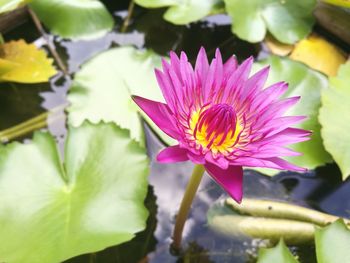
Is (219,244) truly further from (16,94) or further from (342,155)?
(16,94)

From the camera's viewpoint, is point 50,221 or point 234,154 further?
point 50,221

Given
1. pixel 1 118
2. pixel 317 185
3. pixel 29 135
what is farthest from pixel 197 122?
pixel 1 118

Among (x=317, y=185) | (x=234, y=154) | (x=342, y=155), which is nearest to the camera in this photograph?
(x=234, y=154)

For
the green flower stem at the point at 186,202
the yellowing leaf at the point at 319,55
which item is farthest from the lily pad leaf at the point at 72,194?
the yellowing leaf at the point at 319,55

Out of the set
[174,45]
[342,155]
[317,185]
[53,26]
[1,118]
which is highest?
[53,26]

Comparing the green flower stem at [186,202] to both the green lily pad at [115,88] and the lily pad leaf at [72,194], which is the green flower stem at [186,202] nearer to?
the lily pad leaf at [72,194]

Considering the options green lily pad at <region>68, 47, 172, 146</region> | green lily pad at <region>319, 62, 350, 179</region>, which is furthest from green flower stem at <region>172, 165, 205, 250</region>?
green lily pad at <region>319, 62, 350, 179</region>

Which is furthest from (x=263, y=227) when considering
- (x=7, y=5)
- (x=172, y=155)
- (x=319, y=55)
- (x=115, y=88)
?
(x=7, y=5)
